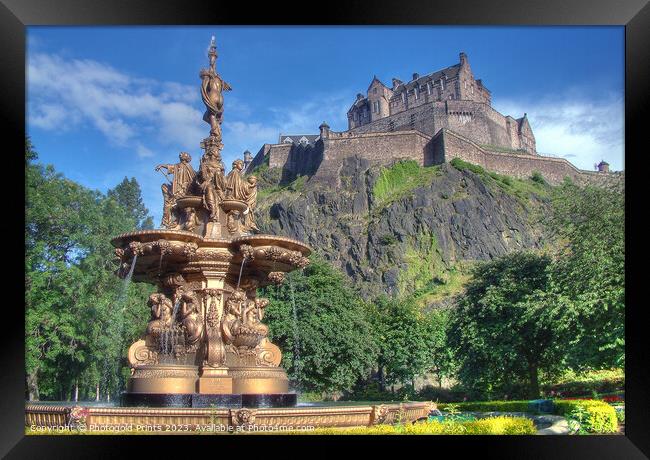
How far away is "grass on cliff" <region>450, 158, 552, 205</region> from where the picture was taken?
319 ft

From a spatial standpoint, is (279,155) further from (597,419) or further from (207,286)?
(207,286)

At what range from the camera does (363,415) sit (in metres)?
11.9

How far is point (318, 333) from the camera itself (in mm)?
34750

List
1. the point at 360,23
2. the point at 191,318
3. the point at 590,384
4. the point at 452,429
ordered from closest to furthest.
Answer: the point at 360,23
the point at 452,429
the point at 191,318
the point at 590,384

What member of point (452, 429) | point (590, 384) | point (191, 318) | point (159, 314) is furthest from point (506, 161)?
point (452, 429)

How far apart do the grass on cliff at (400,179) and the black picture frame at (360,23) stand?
82.2m

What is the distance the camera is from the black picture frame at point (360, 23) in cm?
1061

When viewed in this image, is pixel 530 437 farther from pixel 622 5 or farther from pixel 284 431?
pixel 622 5

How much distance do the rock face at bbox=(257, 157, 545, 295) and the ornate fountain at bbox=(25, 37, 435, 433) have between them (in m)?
68.8

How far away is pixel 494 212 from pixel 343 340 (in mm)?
63121

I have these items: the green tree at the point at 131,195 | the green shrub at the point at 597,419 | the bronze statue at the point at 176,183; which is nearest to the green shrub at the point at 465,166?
the green tree at the point at 131,195

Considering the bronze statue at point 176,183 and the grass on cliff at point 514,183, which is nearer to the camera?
the bronze statue at point 176,183

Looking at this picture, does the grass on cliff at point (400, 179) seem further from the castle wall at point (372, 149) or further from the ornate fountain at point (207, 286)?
the ornate fountain at point (207, 286)

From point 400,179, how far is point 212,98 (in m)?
82.8
